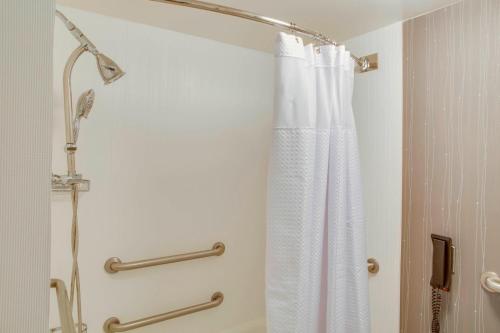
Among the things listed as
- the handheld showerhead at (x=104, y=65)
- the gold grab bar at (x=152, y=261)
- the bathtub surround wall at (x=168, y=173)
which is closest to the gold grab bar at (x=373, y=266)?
the bathtub surround wall at (x=168, y=173)

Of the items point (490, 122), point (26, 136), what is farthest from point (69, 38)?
point (490, 122)

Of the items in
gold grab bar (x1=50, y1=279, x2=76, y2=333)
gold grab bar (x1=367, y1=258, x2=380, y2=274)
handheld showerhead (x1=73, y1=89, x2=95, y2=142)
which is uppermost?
handheld showerhead (x1=73, y1=89, x2=95, y2=142)

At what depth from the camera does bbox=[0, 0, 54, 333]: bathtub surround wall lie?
1.18 feet

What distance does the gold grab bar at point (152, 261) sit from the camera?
4.31 feet

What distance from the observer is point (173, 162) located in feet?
4.89

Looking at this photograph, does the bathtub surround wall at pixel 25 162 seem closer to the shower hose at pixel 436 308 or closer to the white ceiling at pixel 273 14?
the white ceiling at pixel 273 14

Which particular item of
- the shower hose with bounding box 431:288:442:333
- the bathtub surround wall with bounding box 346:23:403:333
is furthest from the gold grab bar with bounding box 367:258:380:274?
the shower hose with bounding box 431:288:442:333

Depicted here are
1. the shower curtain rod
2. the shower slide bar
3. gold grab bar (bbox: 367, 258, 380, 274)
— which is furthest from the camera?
gold grab bar (bbox: 367, 258, 380, 274)

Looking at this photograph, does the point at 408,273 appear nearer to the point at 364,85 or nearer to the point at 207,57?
the point at 364,85

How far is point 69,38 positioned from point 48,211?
1.14 m

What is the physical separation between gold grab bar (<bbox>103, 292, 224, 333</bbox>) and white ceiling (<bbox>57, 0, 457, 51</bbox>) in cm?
133

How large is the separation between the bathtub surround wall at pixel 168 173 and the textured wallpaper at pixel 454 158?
798 millimetres

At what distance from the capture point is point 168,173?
148cm

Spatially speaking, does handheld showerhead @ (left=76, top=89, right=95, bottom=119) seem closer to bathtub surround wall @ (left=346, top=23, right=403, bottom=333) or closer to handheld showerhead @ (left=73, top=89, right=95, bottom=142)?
handheld showerhead @ (left=73, top=89, right=95, bottom=142)
